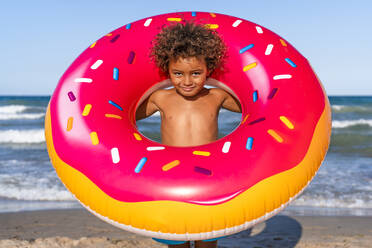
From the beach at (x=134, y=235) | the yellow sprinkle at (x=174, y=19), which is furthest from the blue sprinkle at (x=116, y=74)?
the beach at (x=134, y=235)

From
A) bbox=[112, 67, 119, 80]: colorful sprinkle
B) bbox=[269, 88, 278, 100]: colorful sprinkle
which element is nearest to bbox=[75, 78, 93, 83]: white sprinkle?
bbox=[112, 67, 119, 80]: colorful sprinkle

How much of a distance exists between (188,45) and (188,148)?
23.8 inches

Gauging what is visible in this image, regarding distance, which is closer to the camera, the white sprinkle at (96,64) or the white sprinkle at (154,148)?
the white sprinkle at (154,148)

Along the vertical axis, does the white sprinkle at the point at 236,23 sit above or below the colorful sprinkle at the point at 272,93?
above

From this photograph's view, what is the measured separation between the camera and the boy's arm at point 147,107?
2516mm

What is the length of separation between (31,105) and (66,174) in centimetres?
1966

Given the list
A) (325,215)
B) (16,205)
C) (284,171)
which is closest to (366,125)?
(325,215)

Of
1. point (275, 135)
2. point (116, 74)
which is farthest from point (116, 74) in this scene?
point (275, 135)

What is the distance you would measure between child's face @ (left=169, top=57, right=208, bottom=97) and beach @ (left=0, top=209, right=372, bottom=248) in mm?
1658

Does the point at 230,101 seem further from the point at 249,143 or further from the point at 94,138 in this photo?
the point at 94,138

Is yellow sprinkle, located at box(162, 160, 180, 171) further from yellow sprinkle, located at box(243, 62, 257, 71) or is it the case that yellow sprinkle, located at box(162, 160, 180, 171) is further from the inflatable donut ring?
yellow sprinkle, located at box(243, 62, 257, 71)

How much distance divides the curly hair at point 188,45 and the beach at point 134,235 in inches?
69.1

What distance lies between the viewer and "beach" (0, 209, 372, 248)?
3.37 m

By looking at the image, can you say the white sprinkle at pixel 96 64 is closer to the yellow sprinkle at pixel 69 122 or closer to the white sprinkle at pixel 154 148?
the yellow sprinkle at pixel 69 122
